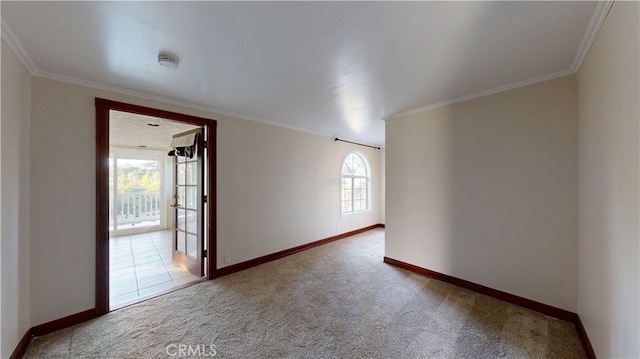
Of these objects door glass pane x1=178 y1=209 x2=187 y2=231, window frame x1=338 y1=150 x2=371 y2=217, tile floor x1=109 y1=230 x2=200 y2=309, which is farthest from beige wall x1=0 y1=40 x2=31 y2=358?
window frame x1=338 y1=150 x2=371 y2=217

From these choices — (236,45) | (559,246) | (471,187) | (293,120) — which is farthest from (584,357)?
(293,120)

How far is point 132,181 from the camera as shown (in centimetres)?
596

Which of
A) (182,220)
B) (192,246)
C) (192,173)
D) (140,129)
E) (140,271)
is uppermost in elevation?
(140,129)

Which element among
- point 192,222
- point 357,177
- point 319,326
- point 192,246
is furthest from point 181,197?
point 357,177

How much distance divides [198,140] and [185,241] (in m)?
1.49

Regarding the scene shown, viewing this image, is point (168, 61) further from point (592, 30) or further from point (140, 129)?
point (140, 129)

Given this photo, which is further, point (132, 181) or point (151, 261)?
point (132, 181)

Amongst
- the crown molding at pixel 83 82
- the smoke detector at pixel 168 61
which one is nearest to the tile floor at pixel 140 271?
the crown molding at pixel 83 82

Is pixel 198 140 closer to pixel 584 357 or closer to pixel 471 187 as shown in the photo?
pixel 471 187

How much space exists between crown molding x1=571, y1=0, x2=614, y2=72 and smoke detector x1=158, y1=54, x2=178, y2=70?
263 centimetres

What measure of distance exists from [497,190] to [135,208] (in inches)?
293

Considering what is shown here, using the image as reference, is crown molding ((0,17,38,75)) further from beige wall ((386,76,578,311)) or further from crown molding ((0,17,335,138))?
beige wall ((386,76,578,311))

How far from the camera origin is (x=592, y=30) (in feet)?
4.78

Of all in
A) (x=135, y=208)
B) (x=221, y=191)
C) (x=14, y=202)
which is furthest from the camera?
(x=135, y=208)
